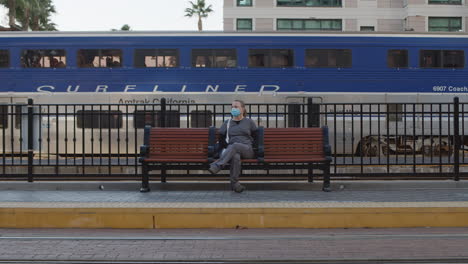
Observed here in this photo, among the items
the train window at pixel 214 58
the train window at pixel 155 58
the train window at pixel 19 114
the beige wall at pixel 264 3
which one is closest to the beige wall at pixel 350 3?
the beige wall at pixel 264 3

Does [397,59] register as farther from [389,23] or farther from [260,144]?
[389,23]

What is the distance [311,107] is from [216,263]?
5.22 meters

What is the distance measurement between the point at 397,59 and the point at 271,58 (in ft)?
13.7

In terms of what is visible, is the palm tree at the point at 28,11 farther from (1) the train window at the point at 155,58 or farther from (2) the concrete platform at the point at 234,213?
(2) the concrete platform at the point at 234,213

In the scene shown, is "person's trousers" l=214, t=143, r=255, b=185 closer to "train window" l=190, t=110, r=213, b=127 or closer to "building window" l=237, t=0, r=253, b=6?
"train window" l=190, t=110, r=213, b=127

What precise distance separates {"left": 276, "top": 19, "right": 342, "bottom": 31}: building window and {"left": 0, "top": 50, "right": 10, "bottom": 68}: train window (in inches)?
988

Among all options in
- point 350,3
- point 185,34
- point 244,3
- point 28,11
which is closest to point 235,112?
point 185,34

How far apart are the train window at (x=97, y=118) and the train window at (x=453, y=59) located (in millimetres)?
12275

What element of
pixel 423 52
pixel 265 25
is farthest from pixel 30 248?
A: pixel 265 25

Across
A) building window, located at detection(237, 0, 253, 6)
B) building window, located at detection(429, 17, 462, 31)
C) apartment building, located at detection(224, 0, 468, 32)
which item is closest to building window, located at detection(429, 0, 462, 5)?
apartment building, located at detection(224, 0, 468, 32)

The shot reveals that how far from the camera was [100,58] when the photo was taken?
64.2 ft

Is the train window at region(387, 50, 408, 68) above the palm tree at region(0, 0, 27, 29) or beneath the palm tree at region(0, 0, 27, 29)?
beneath

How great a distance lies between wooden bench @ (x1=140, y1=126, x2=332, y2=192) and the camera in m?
9.77

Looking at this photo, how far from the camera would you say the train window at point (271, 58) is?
64.4 ft
